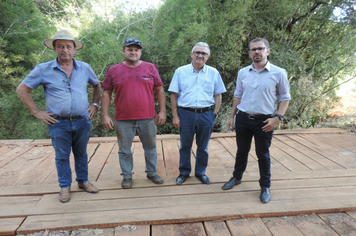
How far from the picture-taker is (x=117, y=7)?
15.8ft

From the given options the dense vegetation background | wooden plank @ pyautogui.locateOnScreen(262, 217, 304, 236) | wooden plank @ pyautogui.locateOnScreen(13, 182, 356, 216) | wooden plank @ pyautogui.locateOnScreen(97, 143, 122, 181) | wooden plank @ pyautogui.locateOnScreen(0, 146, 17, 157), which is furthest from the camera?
the dense vegetation background

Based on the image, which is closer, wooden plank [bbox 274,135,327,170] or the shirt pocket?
the shirt pocket

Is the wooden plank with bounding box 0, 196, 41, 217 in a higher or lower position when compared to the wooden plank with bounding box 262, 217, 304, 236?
higher

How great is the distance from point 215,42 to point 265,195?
2.92 metres

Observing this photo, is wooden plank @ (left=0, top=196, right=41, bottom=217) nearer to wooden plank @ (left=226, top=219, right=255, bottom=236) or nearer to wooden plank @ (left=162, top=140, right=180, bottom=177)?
wooden plank @ (left=162, top=140, right=180, bottom=177)

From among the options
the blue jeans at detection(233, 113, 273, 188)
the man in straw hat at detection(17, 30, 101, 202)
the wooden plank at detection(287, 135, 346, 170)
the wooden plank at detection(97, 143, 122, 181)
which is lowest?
the wooden plank at detection(97, 143, 122, 181)

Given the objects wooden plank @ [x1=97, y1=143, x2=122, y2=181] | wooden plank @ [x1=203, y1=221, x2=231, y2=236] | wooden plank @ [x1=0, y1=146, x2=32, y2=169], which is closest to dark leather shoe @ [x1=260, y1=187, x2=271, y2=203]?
wooden plank @ [x1=203, y1=221, x2=231, y2=236]

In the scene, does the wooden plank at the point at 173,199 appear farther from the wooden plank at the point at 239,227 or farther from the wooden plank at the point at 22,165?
the wooden plank at the point at 22,165

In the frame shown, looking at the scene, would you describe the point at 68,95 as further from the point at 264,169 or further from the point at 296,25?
the point at 296,25

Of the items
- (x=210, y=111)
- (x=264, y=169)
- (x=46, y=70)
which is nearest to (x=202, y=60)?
(x=210, y=111)

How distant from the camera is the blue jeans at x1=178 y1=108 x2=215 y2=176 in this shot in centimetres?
215

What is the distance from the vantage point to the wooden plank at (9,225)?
1577 millimetres

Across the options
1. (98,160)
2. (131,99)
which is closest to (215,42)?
(131,99)

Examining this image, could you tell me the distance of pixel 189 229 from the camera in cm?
162
